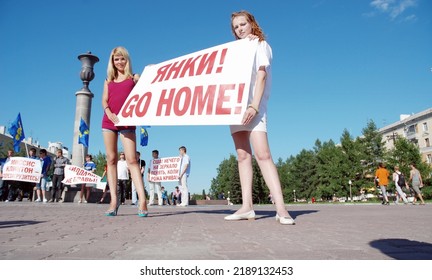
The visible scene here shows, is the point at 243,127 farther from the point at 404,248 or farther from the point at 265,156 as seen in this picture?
the point at 404,248

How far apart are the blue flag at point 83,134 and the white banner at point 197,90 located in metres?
14.7

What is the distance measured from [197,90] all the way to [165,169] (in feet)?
37.0

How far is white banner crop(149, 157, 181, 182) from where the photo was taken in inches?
591

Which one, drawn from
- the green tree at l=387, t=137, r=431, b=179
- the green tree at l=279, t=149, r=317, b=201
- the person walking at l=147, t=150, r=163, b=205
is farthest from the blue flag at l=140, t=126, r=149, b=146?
the green tree at l=279, t=149, r=317, b=201

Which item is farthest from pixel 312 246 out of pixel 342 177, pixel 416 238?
pixel 342 177

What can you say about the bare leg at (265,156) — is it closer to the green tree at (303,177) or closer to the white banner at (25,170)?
the white banner at (25,170)

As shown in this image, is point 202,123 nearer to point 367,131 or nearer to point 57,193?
point 57,193

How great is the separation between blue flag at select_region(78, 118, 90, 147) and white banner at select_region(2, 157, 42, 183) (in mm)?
3706

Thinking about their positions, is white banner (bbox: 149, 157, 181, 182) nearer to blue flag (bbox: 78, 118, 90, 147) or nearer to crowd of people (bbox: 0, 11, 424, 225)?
blue flag (bbox: 78, 118, 90, 147)

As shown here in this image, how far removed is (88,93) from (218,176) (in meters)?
83.3

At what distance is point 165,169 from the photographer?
600 inches

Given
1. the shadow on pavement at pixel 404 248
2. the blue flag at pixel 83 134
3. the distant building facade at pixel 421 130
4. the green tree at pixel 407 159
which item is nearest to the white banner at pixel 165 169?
the blue flag at pixel 83 134

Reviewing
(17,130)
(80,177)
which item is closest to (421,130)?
(80,177)

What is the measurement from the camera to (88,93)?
19641mm
